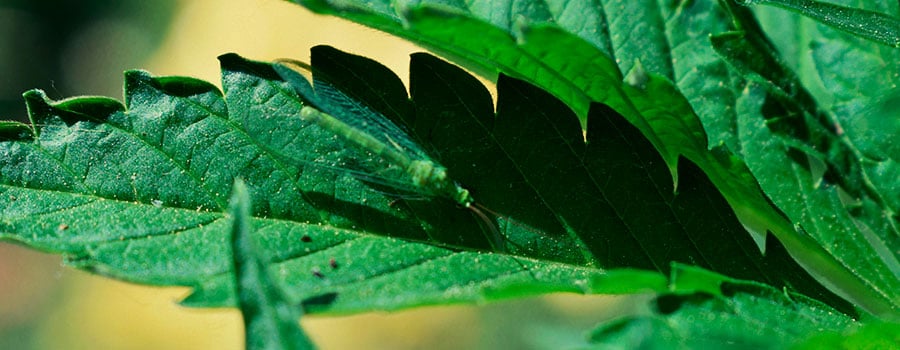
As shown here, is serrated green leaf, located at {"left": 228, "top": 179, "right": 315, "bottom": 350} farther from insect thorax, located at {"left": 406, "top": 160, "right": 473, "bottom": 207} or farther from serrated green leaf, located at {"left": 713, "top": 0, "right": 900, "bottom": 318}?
serrated green leaf, located at {"left": 713, "top": 0, "right": 900, "bottom": 318}

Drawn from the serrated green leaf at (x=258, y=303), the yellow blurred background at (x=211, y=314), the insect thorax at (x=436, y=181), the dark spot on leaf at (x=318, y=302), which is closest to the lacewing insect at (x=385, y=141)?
the insect thorax at (x=436, y=181)

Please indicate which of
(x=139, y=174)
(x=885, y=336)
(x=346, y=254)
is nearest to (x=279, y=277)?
(x=346, y=254)

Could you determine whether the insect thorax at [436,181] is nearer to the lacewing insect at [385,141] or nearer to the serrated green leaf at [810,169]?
the lacewing insect at [385,141]

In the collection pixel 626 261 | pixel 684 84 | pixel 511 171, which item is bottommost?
pixel 626 261

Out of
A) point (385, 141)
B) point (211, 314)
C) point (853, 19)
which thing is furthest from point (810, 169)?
point (211, 314)

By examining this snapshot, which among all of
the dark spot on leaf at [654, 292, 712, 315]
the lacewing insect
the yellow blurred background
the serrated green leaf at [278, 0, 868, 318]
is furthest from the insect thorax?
the yellow blurred background

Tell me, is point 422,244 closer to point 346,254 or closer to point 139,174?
point 346,254

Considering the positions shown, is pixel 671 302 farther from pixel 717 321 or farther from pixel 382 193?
pixel 382 193
